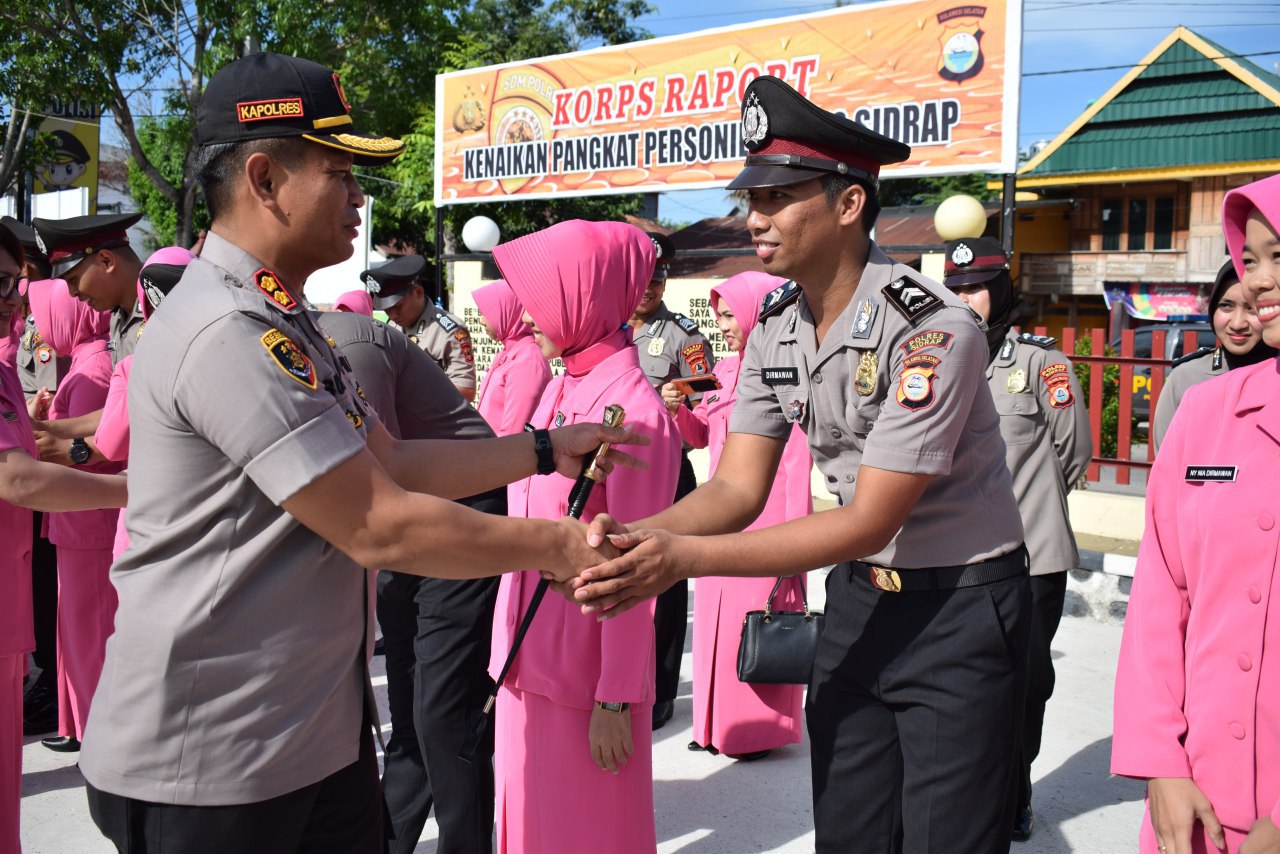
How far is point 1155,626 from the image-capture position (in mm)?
1872

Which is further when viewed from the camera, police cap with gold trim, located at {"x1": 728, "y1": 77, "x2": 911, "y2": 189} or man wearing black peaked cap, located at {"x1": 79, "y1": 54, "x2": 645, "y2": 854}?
police cap with gold trim, located at {"x1": 728, "y1": 77, "x2": 911, "y2": 189}

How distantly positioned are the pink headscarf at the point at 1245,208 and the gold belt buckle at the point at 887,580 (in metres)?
0.92

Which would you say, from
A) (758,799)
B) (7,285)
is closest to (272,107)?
(7,285)

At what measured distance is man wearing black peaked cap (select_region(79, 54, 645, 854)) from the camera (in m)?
1.64

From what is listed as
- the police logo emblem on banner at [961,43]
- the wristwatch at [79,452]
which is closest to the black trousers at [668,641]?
the wristwatch at [79,452]

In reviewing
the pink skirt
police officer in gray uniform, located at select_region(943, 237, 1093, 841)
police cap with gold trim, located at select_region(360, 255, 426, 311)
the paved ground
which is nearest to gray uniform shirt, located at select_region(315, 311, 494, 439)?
the pink skirt

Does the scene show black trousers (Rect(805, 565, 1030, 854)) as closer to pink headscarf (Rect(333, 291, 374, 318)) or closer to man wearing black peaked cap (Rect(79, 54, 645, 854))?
man wearing black peaked cap (Rect(79, 54, 645, 854))

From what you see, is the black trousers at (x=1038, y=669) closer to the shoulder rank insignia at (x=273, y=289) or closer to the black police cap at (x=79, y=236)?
the shoulder rank insignia at (x=273, y=289)

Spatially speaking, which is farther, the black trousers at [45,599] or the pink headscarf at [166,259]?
the black trousers at [45,599]

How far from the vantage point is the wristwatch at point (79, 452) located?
3.81 metres

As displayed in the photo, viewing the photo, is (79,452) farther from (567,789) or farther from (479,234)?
(479,234)

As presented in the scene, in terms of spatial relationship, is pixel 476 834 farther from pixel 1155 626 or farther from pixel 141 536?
pixel 1155 626

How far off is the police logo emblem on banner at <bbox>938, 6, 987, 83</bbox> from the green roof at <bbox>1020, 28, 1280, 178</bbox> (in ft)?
60.4

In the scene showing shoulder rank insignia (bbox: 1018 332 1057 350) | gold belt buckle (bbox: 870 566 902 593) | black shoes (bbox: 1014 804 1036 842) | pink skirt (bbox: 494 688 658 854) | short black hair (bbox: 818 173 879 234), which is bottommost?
black shoes (bbox: 1014 804 1036 842)
